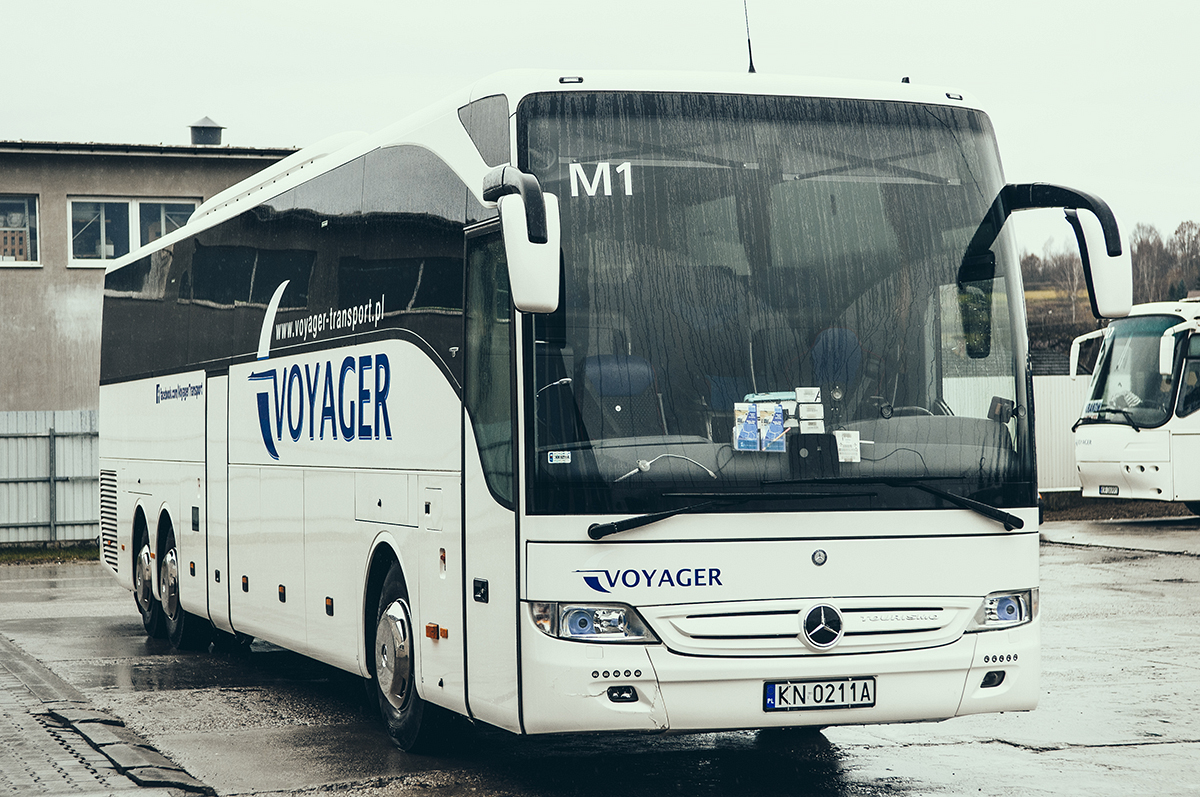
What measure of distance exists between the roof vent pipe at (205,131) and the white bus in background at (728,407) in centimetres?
3476

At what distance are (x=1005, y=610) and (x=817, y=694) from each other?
979 mm

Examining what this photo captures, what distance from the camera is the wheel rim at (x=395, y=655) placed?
802cm

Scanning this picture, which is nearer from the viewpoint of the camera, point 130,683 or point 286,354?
point 286,354

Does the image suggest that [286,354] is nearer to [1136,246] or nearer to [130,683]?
[130,683]

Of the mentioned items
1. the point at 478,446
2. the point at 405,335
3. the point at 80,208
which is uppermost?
the point at 80,208

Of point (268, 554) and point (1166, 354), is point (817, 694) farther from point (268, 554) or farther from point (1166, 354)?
point (1166, 354)

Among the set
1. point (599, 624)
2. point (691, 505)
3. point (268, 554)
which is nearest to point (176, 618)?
point (268, 554)

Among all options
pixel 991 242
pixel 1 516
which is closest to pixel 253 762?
pixel 991 242

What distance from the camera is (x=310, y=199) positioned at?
9.84 m

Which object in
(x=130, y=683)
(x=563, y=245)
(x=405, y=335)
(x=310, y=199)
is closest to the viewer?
(x=563, y=245)

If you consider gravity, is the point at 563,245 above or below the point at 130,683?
above

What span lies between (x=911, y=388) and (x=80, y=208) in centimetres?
2954

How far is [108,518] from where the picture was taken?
50.6ft

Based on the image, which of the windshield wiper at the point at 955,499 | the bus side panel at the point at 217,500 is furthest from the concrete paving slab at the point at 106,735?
the windshield wiper at the point at 955,499
